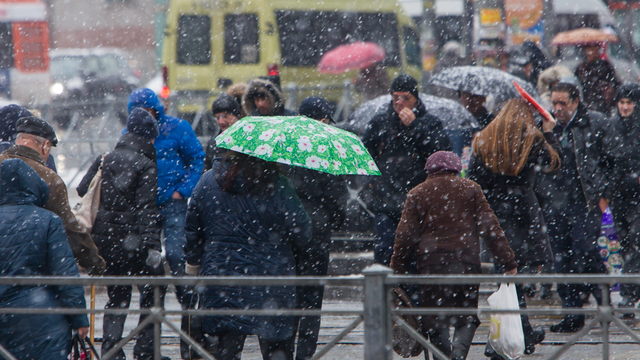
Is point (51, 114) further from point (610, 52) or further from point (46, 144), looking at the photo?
point (610, 52)

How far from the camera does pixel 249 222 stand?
445cm

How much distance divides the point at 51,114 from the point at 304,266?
13.4 m

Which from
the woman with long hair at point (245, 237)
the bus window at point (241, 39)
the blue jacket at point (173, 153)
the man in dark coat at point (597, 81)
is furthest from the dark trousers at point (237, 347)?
the bus window at point (241, 39)

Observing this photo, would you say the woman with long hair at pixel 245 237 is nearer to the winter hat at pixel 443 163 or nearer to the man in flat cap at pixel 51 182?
the man in flat cap at pixel 51 182

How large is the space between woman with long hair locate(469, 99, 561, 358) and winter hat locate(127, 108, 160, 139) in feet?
7.57

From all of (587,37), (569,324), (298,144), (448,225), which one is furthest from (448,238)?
(587,37)

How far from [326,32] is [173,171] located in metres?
9.82

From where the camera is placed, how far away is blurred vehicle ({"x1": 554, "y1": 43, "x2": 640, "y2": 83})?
634 inches

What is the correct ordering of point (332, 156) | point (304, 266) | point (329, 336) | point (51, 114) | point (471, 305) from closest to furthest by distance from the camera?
point (332, 156)
point (471, 305)
point (304, 266)
point (329, 336)
point (51, 114)

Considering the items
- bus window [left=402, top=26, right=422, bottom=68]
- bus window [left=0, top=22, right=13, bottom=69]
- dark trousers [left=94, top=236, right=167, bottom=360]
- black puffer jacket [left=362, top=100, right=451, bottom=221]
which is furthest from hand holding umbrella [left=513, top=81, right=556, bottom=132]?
bus window [left=0, top=22, right=13, bottom=69]

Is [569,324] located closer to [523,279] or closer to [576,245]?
A: [576,245]

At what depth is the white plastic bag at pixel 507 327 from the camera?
5.04 meters

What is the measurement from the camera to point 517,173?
226 inches

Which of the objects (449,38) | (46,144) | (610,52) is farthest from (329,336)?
(449,38)
